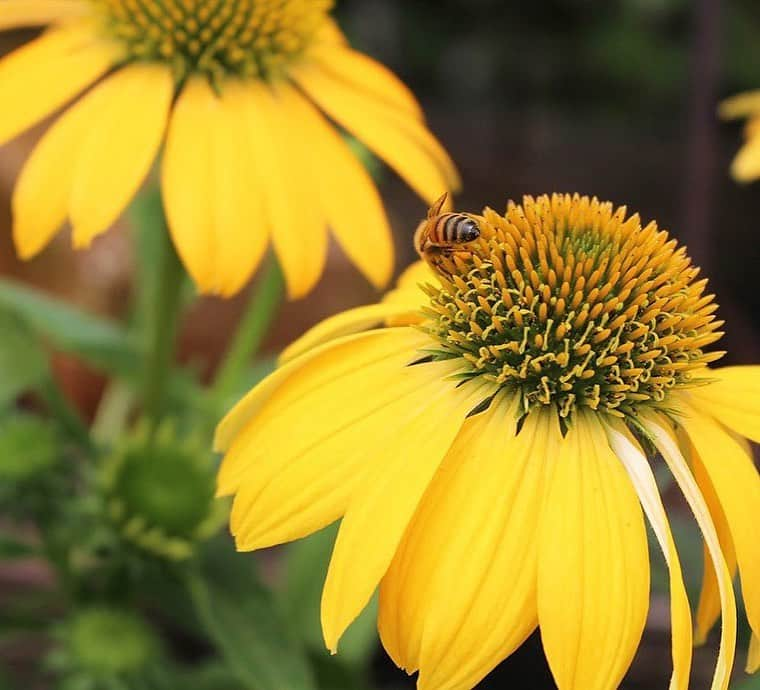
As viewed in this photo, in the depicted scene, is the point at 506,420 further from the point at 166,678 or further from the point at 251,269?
the point at 166,678

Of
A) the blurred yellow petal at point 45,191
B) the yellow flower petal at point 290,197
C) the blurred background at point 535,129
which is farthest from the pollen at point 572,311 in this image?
the blurred background at point 535,129

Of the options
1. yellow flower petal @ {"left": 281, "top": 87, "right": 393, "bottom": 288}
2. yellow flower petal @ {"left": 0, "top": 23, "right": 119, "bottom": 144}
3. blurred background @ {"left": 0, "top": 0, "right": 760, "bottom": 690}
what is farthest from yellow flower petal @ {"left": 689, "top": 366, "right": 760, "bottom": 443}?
blurred background @ {"left": 0, "top": 0, "right": 760, "bottom": 690}

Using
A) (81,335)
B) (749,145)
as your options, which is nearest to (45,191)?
(81,335)

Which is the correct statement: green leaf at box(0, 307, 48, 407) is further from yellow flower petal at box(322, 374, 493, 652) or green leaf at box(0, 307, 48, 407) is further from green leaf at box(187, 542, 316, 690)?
yellow flower petal at box(322, 374, 493, 652)

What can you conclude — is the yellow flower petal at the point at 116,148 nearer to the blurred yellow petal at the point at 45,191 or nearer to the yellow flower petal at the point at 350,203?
the blurred yellow petal at the point at 45,191

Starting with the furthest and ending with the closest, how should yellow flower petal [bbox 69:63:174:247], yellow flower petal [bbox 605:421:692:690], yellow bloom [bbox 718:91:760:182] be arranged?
yellow bloom [bbox 718:91:760:182] < yellow flower petal [bbox 69:63:174:247] < yellow flower petal [bbox 605:421:692:690]

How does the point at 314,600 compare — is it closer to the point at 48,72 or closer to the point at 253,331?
the point at 253,331
